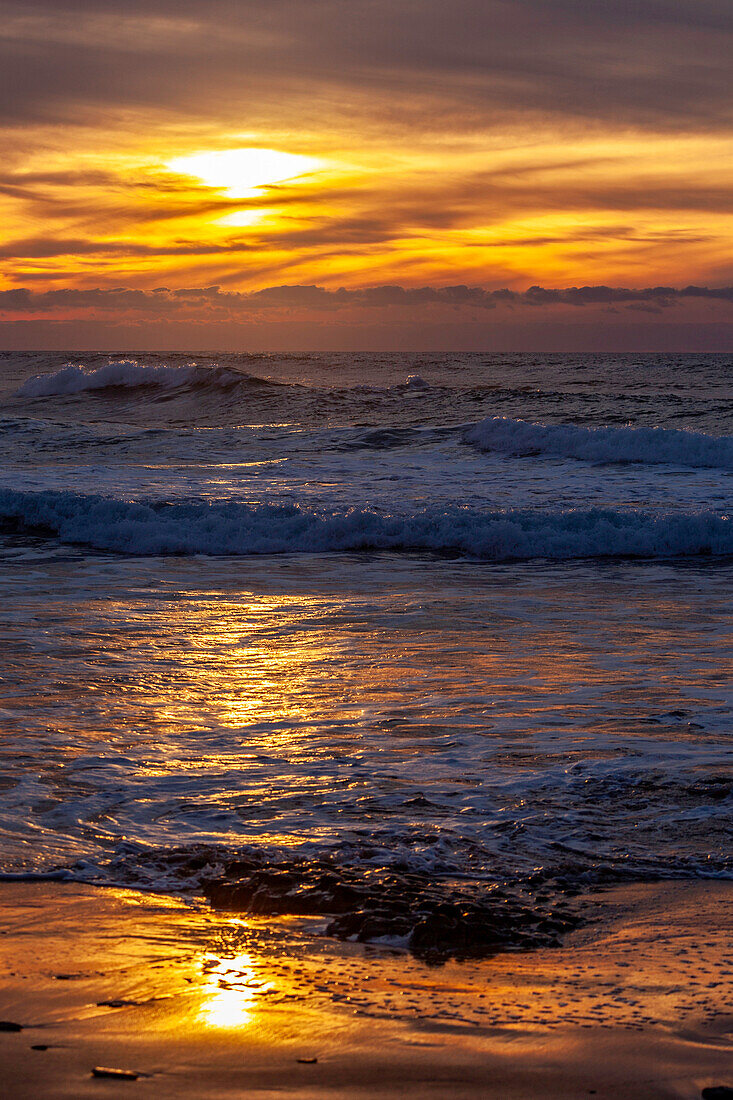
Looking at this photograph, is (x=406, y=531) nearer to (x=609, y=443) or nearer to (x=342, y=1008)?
(x=609, y=443)

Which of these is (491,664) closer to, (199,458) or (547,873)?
(547,873)

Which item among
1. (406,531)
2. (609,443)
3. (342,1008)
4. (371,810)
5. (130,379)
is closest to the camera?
(342,1008)

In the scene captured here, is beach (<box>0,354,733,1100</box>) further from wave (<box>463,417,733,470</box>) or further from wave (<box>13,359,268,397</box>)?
wave (<box>13,359,268,397</box>)

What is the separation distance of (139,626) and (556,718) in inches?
150

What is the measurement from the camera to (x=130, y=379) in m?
39.8

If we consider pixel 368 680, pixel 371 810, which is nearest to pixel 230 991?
pixel 371 810

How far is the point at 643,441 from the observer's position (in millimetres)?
20797

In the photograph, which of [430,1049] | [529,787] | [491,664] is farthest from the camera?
[491,664]

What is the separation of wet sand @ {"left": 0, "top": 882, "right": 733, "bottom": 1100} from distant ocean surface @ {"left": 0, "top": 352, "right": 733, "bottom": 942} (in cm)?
29

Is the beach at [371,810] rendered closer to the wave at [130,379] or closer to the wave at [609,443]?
the wave at [609,443]

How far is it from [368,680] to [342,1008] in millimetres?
3830

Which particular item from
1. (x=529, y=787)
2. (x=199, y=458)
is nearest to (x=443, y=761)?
(x=529, y=787)

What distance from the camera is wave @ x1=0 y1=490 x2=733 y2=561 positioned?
1214 centimetres

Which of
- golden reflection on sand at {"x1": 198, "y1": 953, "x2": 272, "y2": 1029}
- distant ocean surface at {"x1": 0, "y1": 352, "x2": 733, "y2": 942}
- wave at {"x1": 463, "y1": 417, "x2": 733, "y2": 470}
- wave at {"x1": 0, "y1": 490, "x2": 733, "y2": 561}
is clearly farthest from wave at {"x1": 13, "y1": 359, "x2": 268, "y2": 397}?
golden reflection on sand at {"x1": 198, "y1": 953, "x2": 272, "y2": 1029}
